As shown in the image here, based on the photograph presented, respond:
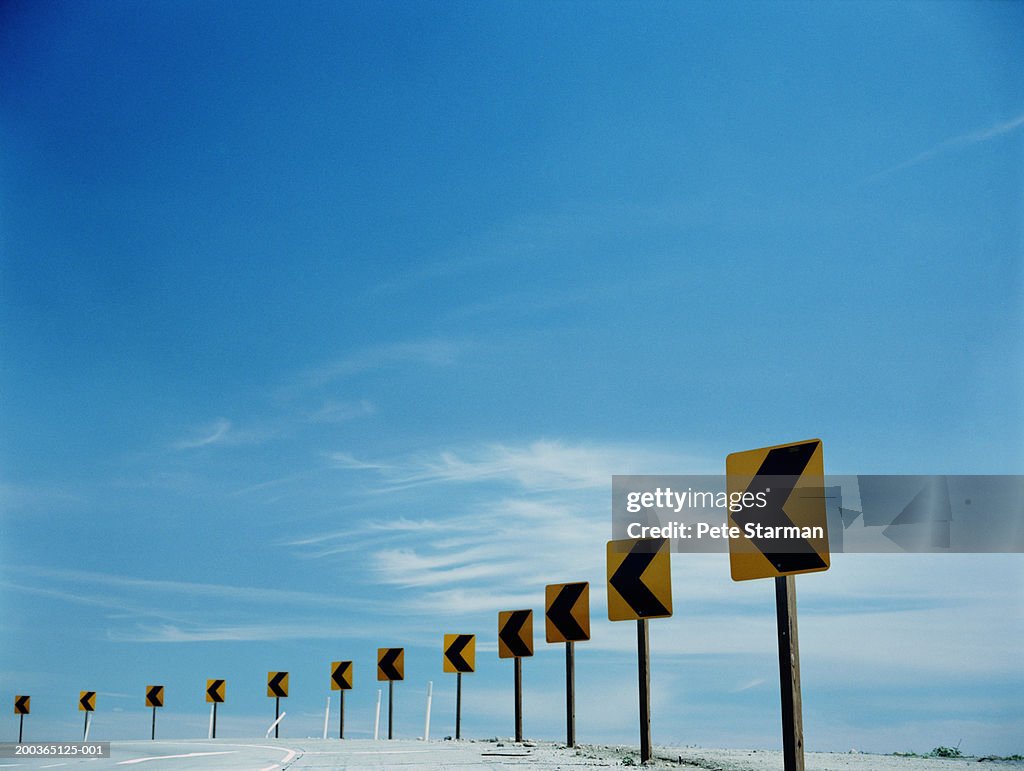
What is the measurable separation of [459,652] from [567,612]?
682cm

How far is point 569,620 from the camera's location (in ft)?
59.0

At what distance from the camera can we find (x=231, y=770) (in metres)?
11.4

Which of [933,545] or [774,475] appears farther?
[933,545]

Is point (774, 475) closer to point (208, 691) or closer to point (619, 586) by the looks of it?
point (619, 586)

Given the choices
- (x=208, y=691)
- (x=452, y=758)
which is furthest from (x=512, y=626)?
(x=208, y=691)

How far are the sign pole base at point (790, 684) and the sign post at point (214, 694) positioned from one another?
28.6m

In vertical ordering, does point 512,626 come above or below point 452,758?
above

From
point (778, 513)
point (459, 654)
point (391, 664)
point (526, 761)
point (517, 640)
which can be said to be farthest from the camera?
point (391, 664)

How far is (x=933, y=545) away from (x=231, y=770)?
8.10m

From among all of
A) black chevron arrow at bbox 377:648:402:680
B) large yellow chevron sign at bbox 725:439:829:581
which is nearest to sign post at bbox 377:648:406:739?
black chevron arrow at bbox 377:648:402:680

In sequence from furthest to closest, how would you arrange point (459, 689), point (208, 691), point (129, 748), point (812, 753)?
Answer: point (208, 691)
point (459, 689)
point (129, 748)
point (812, 753)

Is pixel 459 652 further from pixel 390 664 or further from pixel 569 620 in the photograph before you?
pixel 569 620

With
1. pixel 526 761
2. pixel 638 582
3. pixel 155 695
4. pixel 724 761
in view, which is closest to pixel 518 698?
pixel 526 761

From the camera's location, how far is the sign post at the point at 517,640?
65.3ft
